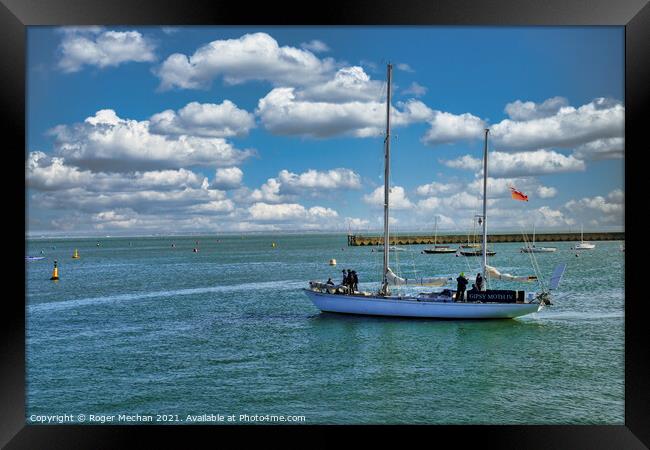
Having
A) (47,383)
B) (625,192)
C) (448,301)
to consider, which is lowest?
(47,383)

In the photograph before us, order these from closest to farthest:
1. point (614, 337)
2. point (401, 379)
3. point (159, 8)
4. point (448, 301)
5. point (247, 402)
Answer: point (159, 8), point (247, 402), point (401, 379), point (614, 337), point (448, 301)

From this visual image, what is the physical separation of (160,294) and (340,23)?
78.7 ft

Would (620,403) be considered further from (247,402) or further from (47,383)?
(47,383)

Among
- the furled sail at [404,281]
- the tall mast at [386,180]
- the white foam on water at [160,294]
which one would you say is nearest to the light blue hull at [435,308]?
the tall mast at [386,180]

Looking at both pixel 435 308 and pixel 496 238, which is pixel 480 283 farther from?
pixel 496 238

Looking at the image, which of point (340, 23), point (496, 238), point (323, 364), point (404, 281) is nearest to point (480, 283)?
point (404, 281)

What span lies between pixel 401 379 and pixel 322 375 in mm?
1658

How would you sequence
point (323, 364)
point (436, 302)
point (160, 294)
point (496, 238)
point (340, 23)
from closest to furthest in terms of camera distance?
1. point (340, 23)
2. point (323, 364)
3. point (436, 302)
4. point (160, 294)
5. point (496, 238)

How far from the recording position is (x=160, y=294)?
28344 millimetres

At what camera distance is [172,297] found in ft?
88.2

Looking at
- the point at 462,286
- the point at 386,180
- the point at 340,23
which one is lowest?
the point at 462,286

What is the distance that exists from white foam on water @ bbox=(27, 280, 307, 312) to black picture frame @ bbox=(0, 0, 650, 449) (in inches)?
708

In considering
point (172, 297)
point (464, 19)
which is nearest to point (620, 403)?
point (464, 19)

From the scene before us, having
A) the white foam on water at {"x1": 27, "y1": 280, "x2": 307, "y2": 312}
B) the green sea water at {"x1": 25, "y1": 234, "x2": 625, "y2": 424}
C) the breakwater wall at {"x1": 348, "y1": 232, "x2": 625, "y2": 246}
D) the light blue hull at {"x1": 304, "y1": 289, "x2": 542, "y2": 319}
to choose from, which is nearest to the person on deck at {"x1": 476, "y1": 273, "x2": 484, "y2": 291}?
the light blue hull at {"x1": 304, "y1": 289, "x2": 542, "y2": 319}
